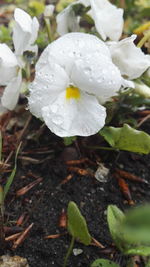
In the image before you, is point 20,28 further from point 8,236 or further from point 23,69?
point 8,236

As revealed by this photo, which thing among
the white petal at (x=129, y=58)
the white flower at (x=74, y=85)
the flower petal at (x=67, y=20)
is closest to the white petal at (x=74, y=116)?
the white flower at (x=74, y=85)

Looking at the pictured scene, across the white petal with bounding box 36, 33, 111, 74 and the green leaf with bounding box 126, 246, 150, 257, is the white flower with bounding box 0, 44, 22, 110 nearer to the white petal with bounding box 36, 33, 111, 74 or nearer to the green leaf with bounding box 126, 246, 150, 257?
the white petal with bounding box 36, 33, 111, 74

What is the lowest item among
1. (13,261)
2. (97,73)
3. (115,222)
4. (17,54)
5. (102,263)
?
(13,261)

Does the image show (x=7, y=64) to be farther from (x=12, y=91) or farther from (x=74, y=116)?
(x=74, y=116)

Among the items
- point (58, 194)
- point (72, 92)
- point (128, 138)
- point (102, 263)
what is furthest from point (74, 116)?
point (102, 263)

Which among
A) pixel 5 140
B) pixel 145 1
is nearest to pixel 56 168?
pixel 5 140

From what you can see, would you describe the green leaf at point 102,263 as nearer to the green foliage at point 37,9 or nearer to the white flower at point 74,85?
the white flower at point 74,85
